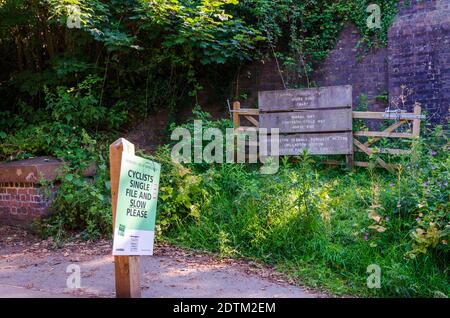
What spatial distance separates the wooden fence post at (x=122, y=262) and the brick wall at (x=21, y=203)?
10.9 feet

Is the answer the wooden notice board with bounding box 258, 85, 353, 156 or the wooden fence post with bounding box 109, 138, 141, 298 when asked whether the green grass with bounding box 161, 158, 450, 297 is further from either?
the wooden notice board with bounding box 258, 85, 353, 156

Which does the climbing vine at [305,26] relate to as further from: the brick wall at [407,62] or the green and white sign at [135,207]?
the green and white sign at [135,207]

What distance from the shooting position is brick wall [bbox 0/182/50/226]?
6734 millimetres

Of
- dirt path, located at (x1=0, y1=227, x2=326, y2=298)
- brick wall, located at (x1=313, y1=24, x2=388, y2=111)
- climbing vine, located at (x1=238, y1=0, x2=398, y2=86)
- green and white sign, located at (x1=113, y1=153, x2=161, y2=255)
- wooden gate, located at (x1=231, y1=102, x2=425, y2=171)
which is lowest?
dirt path, located at (x1=0, y1=227, x2=326, y2=298)

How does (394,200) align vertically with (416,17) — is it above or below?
below

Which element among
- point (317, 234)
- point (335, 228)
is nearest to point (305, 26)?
point (335, 228)

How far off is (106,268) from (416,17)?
8243 mm

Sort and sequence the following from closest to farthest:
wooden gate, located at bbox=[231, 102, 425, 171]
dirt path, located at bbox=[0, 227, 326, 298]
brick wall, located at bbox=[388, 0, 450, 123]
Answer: dirt path, located at bbox=[0, 227, 326, 298]
wooden gate, located at bbox=[231, 102, 425, 171]
brick wall, located at bbox=[388, 0, 450, 123]

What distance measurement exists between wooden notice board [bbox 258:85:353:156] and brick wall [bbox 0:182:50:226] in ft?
14.3

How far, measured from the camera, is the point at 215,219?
6082 millimetres

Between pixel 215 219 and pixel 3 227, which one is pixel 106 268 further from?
pixel 3 227

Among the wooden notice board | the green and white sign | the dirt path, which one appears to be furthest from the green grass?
the wooden notice board

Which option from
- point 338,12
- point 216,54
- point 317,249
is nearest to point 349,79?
point 338,12

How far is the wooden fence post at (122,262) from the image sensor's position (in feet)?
12.4
